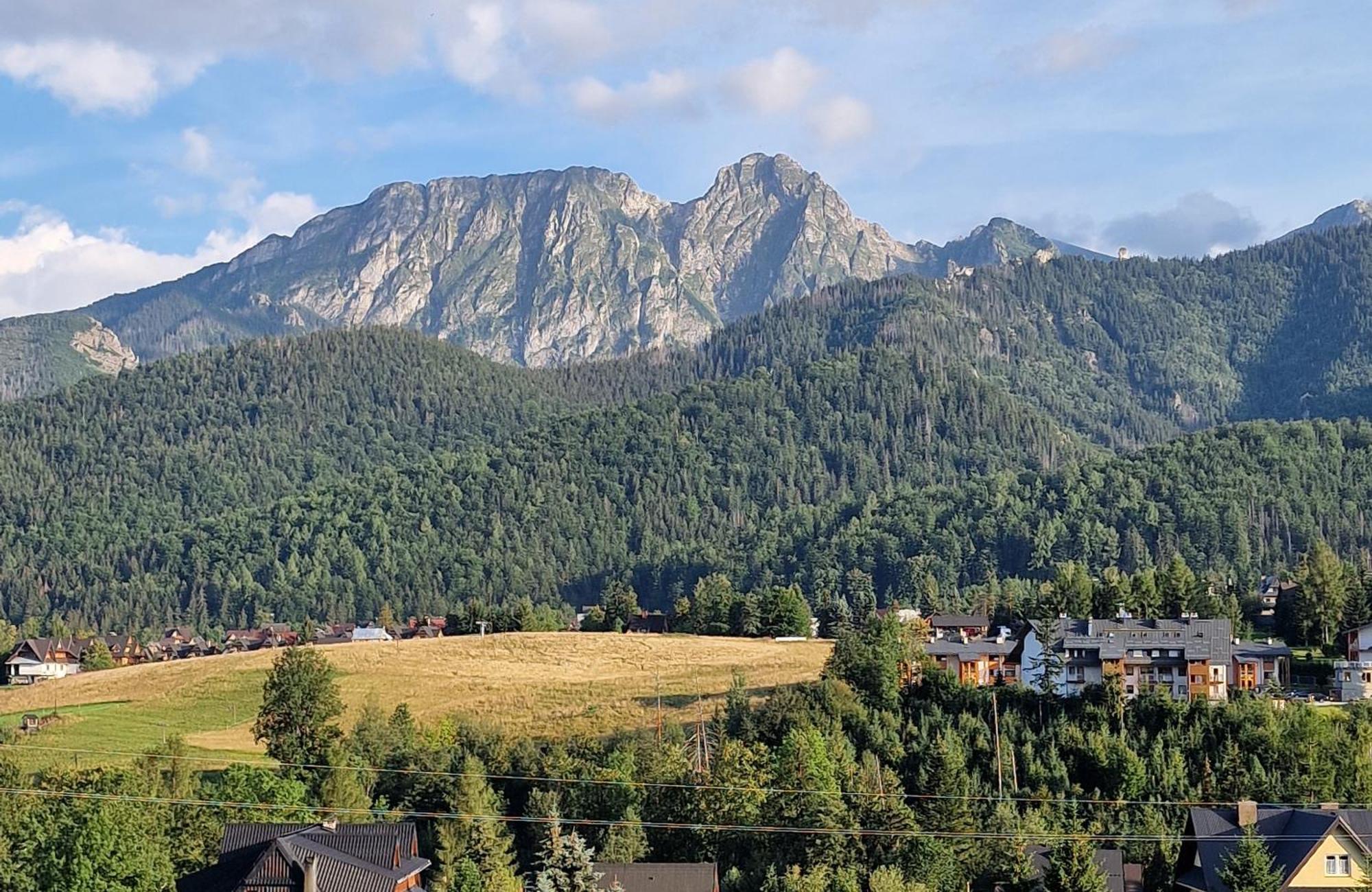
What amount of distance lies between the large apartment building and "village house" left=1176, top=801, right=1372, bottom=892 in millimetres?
32129

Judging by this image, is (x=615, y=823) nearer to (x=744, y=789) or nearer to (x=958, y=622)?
(x=744, y=789)

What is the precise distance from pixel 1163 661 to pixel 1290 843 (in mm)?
39666

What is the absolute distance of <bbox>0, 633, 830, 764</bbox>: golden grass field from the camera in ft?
336

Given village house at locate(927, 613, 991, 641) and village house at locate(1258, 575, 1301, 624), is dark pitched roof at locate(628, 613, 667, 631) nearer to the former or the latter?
village house at locate(927, 613, 991, 641)

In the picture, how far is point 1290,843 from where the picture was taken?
59.3m

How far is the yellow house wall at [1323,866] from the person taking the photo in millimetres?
58406

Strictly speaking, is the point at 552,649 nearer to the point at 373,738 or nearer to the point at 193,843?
the point at 373,738

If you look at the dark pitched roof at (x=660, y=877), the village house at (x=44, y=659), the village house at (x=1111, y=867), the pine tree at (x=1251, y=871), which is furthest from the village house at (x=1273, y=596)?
the village house at (x=44, y=659)

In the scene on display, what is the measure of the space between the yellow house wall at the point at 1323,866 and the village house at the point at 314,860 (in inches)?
1212

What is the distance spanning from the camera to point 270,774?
77.1 m

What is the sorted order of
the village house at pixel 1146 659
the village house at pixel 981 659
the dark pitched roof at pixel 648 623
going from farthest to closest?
the dark pitched roof at pixel 648 623 < the village house at pixel 981 659 < the village house at pixel 1146 659

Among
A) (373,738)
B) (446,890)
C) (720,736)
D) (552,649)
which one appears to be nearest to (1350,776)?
(720,736)

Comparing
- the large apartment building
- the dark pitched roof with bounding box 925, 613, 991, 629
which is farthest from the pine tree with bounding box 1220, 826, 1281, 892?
the dark pitched roof with bounding box 925, 613, 991, 629

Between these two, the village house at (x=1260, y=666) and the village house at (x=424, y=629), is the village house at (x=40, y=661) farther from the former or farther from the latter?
the village house at (x=1260, y=666)
